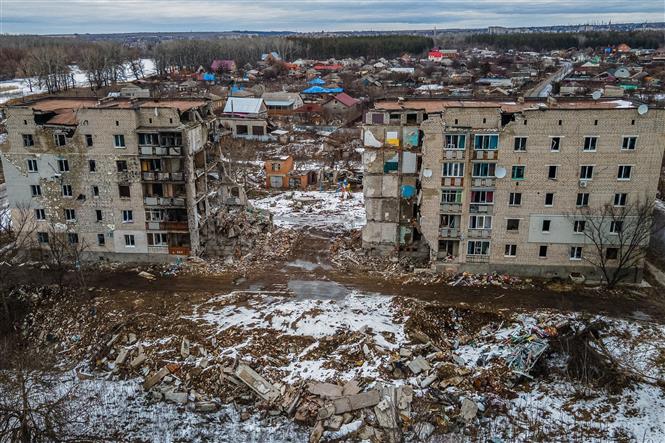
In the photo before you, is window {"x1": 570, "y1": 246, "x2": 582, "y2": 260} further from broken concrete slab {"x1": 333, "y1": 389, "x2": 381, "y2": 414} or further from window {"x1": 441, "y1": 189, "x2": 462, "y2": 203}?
broken concrete slab {"x1": 333, "y1": 389, "x2": 381, "y2": 414}

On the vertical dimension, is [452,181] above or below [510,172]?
below

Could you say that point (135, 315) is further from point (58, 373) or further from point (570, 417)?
point (570, 417)

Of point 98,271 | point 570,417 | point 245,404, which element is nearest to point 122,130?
point 98,271

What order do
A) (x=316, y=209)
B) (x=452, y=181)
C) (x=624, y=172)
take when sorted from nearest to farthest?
(x=624, y=172) → (x=452, y=181) → (x=316, y=209)

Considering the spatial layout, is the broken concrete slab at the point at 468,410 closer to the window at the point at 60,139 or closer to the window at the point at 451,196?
the window at the point at 451,196

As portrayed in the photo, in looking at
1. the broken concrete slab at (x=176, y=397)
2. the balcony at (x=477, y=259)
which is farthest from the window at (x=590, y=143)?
the broken concrete slab at (x=176, y=397)

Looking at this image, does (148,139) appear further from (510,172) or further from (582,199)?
(582,199)

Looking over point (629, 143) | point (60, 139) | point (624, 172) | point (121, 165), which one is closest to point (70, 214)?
point (60, 139)
